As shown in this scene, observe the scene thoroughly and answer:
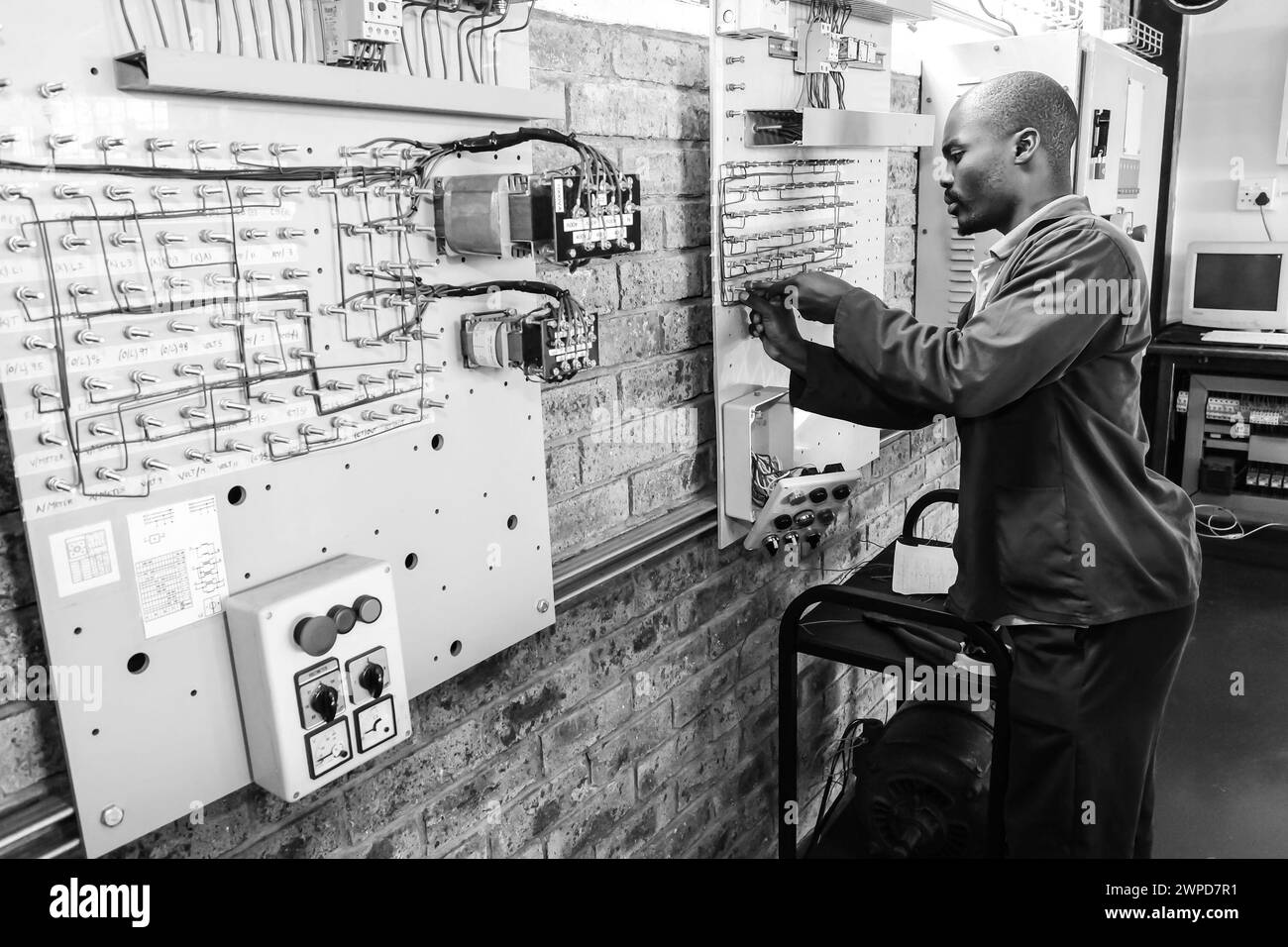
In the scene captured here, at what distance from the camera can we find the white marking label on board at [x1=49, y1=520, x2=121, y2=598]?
906mm

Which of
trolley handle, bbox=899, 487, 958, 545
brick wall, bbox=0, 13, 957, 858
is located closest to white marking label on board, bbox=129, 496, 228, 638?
brick wall, bbox=0, 13, 957, 858

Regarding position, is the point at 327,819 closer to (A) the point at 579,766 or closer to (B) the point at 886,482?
(A) the point at 579,766

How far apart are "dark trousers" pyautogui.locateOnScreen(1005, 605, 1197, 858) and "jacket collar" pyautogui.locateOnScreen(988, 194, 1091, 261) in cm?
68

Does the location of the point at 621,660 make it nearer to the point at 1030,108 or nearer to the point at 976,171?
the point at 976,171

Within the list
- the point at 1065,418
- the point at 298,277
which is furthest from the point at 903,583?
the point at 298,277

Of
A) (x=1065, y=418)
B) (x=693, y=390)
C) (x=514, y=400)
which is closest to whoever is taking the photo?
(x=514, y=400)

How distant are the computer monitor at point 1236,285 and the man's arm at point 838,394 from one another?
339 cm

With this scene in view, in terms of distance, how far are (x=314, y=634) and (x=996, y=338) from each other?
1.10 meters

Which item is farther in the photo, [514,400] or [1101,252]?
[1101,252]

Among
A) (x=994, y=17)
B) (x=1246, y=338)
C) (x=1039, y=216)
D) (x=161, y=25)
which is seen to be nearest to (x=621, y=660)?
(x=1039, y=216)

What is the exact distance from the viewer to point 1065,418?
67.4 inches

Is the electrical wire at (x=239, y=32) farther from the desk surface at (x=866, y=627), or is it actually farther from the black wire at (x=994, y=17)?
the black wire at (x=994, y=17)
